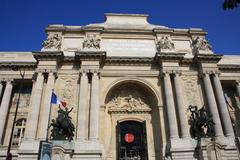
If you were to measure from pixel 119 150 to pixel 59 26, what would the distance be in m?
13.4

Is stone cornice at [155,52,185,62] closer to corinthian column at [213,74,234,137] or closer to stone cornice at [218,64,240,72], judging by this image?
corinthian column at [213,74,234,137]

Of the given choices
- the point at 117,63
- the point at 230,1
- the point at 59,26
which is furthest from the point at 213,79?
the point at 230,1

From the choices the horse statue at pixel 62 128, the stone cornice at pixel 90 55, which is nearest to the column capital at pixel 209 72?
the stone cornice at pixel 90 55

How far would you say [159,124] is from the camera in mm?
21594

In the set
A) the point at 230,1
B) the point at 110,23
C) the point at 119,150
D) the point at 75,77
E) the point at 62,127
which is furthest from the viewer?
the point at 110,23

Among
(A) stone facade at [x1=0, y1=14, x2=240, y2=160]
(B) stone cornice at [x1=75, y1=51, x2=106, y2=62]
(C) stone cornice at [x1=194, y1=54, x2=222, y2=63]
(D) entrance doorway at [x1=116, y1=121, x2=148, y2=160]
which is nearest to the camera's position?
(A) stone facade at [x1=0, y1=14, x2=240, y2=160]

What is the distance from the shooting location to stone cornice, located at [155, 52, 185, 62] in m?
22.7

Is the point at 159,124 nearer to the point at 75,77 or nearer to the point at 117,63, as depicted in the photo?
the point at 117,63

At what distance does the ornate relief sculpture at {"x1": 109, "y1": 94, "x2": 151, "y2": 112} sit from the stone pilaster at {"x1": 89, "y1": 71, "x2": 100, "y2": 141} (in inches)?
101

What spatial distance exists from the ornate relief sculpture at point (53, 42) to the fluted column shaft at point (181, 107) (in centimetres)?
1137

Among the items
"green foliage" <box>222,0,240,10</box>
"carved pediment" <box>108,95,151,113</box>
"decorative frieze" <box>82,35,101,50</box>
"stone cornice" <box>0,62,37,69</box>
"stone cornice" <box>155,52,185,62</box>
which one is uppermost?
"decorative frieze" <box>82,35,101,50</box>

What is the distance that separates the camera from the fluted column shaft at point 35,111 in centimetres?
1900

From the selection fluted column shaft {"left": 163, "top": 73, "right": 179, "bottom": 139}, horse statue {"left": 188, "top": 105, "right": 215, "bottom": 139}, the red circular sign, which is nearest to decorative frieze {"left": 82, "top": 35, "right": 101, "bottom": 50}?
fluted column shaft {"left": 163, "top": 73, "right": 179, "bottom": 139}

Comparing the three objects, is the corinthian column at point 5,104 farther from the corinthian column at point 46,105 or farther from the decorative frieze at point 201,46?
the decorative frieze at point 201,46
